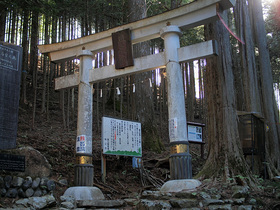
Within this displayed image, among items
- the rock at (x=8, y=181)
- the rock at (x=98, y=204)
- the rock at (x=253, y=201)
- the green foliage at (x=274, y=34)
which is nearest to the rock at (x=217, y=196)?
the rock at (x=253, y=201)

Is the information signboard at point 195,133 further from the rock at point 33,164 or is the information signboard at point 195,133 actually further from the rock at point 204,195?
the rock at point 33,164

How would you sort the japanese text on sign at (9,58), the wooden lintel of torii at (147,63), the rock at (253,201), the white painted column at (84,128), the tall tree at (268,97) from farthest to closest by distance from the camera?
the tall tree at (268,97) → the white painted column at (84,128) → the japanese text on sign at (9,58) → the wooden lintel of torii at (147,63) → the rock at (253,201)

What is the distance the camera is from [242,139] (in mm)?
8688

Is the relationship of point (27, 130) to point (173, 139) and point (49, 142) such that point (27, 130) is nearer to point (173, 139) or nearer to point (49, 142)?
point (49, 142)

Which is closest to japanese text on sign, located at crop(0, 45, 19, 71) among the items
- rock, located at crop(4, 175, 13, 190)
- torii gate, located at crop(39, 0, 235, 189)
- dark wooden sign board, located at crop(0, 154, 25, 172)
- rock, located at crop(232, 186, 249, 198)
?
torii gate, located at crop(39, 0, 235, 189)

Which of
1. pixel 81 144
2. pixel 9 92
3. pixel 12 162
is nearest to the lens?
pixel 12 162

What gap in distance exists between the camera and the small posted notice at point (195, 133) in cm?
1045

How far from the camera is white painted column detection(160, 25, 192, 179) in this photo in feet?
20.9

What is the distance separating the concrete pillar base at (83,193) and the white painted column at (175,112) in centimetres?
190

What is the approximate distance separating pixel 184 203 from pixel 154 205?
542 mm

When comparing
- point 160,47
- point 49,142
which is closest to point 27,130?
point 49,142

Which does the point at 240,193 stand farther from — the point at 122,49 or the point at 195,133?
the point at 195,133

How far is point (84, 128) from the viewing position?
7.64 metres

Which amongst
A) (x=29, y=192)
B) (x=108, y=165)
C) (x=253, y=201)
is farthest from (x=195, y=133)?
(x=29, y=192)
